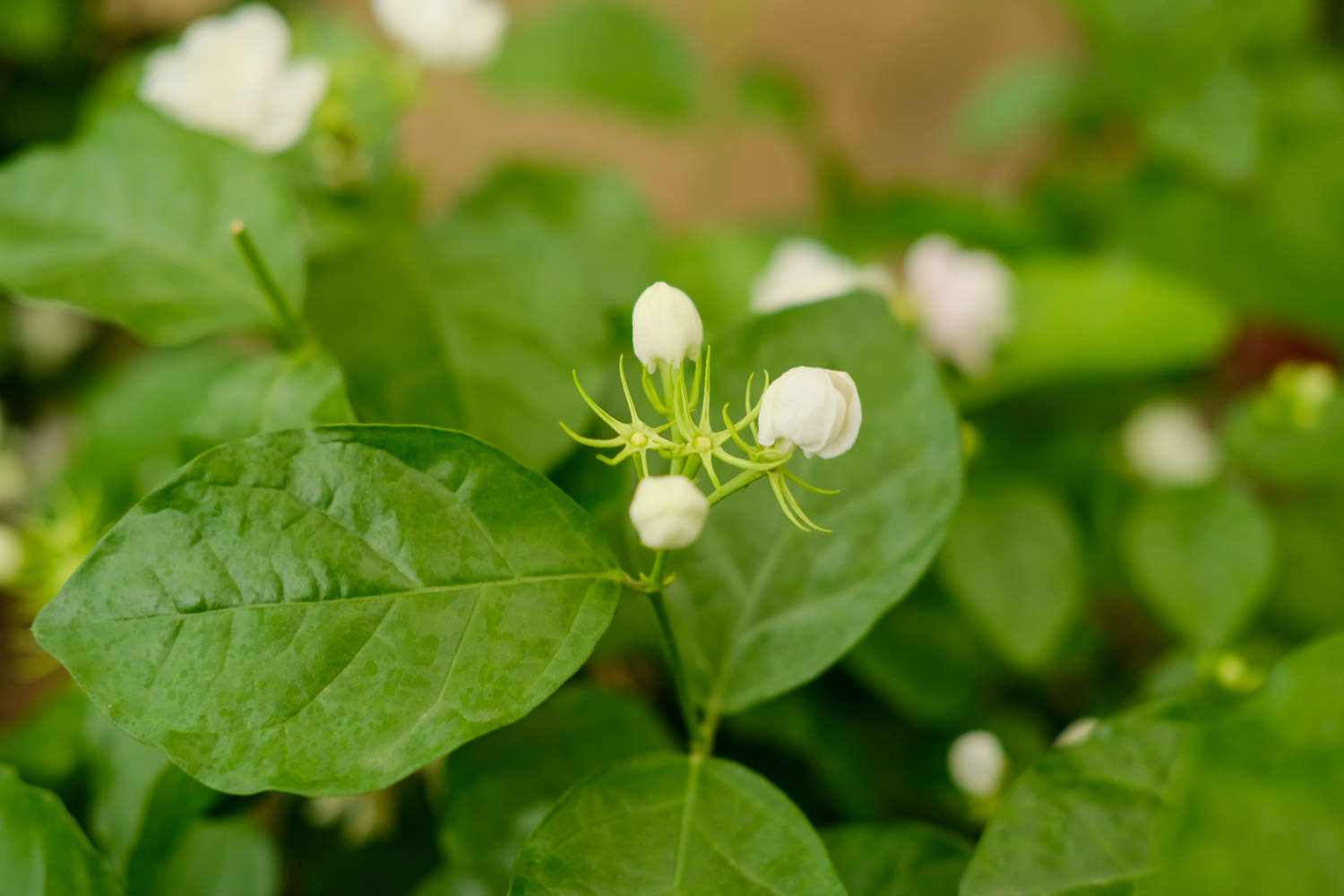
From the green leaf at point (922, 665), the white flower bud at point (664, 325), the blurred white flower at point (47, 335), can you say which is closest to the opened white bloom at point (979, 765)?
the green leaf at point (922, 665)

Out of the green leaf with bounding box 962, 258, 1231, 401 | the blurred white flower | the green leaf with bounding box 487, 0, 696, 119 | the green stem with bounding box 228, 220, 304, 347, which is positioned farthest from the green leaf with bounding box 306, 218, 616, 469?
the blurred white flower

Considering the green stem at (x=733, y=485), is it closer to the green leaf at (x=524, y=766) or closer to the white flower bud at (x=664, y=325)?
the white flower bud at (x=664, y=325)

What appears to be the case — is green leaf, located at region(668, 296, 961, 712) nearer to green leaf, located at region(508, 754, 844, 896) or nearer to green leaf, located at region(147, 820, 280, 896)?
green leaf, located at region(508, 754, 844, 896)

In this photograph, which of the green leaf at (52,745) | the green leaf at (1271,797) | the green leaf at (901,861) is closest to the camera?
the green leaf at (1271,797)

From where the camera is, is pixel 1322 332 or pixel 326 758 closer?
pixel 326 758

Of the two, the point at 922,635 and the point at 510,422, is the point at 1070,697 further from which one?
the point at 510,422

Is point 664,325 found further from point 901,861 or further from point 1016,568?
point 1016,568

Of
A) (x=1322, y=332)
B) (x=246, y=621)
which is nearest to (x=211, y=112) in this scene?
(x=246, y=621)
